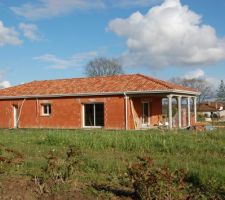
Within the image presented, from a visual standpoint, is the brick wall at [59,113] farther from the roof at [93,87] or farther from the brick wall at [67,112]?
the roof at [93,87]

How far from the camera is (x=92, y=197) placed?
24.4ft

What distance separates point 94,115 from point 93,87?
2184 mm

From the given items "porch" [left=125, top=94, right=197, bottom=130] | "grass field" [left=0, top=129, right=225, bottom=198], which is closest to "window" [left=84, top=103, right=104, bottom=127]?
"porch" [left=125, top=94, right=197, bottom=130]

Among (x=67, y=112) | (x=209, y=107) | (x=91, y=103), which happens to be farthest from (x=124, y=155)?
(x=209, y=107)

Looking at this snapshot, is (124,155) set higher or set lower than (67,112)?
lower

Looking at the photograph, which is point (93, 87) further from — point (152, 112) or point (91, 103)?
point (152, 112)

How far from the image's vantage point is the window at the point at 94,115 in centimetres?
3369

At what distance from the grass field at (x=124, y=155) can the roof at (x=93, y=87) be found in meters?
13.8

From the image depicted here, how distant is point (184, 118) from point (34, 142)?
20.2 metres

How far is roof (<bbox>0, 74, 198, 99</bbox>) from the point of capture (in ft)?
104

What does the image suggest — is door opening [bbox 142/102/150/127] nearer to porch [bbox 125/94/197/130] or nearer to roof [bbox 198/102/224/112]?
porch [bbox 125/94/197/130]

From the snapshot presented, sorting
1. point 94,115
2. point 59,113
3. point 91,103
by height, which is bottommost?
point 94,115

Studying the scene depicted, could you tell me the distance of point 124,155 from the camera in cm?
1346

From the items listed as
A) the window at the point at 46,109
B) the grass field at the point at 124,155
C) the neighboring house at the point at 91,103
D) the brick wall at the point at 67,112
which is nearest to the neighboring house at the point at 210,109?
the neighboring house at the point at 91,103
